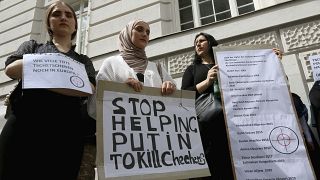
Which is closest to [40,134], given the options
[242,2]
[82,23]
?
[242,2]

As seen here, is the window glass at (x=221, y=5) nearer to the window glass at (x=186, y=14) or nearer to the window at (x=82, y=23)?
the window glass at (x=186, y=14)

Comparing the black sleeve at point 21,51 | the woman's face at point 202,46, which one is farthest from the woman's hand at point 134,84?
the woman's face at point 202,46

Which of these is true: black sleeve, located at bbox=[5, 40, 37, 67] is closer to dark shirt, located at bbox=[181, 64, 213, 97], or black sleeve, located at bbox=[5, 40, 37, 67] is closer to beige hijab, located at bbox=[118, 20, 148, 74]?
beige hijab, located at bbox=[118, 20, 148, 74]

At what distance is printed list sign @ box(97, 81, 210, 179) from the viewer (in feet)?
6.40

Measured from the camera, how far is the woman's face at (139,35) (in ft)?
8.66

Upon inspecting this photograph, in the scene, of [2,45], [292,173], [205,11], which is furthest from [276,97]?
[2,45]

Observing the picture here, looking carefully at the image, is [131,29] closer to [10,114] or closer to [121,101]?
[121,101]

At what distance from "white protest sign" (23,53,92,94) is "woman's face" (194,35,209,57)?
160 cm

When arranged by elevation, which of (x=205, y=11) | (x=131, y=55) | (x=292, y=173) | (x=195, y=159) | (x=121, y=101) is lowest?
(x=292, y=173)

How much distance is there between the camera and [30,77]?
178 cm

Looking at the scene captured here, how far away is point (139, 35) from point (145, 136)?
100cm

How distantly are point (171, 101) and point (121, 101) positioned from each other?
0.44m

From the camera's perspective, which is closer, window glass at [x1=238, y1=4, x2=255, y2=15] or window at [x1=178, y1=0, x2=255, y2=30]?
window glass at [x1=238, y1=4, x2=255, y2=15]

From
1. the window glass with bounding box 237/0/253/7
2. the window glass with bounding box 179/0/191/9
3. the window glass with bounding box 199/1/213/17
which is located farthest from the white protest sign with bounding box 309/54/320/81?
the window glass with bounding box 179/0/191/9
